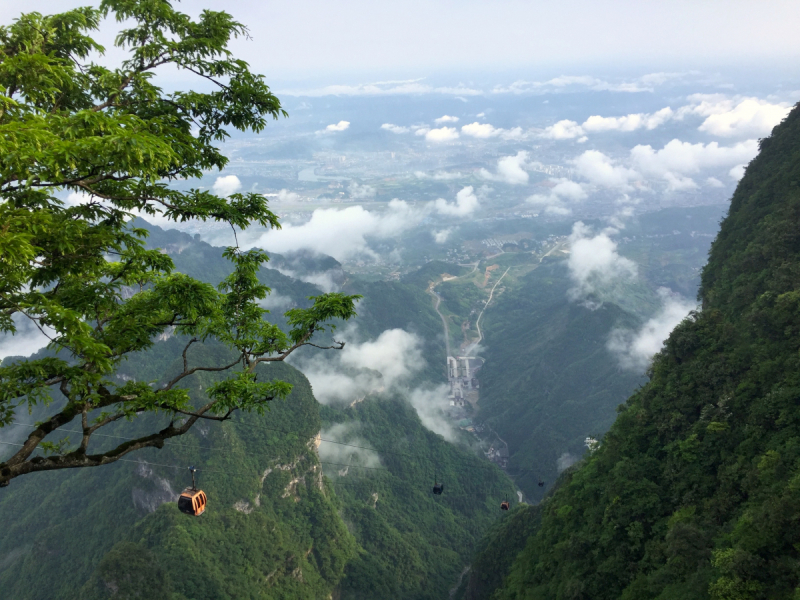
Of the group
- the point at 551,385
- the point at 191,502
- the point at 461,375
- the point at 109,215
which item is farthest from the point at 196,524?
the point at 461,375

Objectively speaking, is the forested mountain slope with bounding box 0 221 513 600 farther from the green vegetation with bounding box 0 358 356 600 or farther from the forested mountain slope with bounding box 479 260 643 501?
the forested mountain slope with bounding box 479 260 643 501

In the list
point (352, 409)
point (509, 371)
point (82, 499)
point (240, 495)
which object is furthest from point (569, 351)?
point (82, 499)

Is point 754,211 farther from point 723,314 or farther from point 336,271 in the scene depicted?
point 336,271

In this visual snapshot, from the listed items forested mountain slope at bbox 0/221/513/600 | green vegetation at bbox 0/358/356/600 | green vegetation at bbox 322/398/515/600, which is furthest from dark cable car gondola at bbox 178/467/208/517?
green vegetation at bbox 322/398/515/600

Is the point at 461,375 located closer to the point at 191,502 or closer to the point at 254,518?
the point at 254,518

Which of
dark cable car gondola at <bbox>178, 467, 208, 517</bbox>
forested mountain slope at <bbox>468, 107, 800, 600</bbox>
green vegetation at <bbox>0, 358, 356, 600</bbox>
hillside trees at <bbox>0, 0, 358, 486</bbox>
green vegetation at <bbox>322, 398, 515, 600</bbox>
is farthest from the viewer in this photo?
green vegetation at <bbox>322, 398, 515, 600</bbox>

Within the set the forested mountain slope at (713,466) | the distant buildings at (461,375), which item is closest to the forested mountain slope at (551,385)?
the distant buildings at (461,375)
